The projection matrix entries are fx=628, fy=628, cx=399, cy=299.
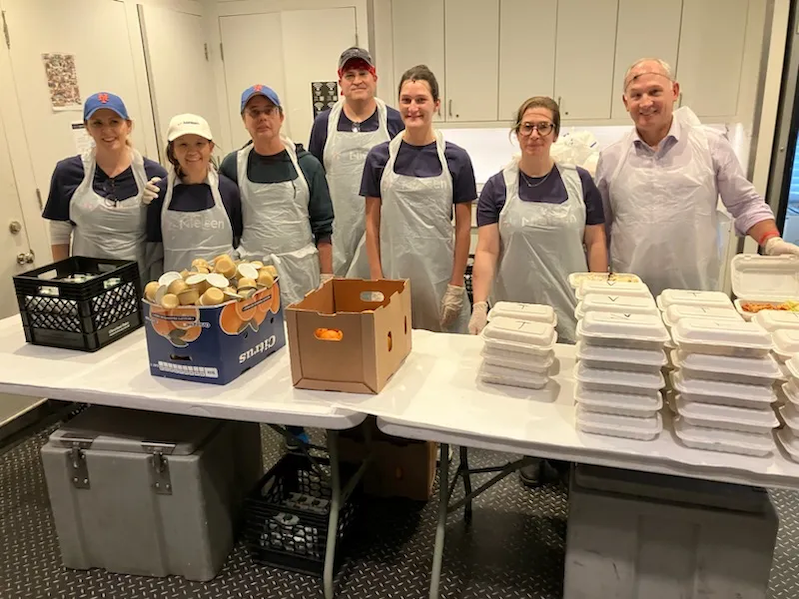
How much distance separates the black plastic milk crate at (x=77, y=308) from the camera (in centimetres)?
210

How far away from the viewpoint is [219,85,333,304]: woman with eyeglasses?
2664 millimetres

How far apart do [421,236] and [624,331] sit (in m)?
1.31

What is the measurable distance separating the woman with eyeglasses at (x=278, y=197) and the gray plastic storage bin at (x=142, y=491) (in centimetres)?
83

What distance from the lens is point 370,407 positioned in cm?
173

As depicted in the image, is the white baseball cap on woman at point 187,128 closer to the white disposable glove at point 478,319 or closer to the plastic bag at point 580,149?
the white disposable glove at point 478,319

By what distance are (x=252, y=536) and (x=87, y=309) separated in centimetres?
97

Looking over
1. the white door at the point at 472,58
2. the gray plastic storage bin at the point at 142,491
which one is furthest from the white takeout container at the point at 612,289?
the white door at the point at 472,58

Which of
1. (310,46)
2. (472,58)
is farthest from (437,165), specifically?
(472,58)

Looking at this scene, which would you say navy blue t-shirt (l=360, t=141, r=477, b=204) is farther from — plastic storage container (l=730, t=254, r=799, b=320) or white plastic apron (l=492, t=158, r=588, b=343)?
plastic storage container (l=730, t=254, r=799, b=320)

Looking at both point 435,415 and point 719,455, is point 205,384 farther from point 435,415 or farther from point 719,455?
point 719,455

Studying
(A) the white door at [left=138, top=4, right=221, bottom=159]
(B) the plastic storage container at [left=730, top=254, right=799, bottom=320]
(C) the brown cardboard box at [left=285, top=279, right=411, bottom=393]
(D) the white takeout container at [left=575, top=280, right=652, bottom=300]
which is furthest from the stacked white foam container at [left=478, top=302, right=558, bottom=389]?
(A) the white door at [left=138, top=4, right=221, bottom=159]

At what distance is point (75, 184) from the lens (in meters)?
2.60

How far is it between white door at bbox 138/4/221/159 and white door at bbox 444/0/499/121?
1712 mm

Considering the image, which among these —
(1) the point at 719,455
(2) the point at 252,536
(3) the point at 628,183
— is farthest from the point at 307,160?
(1) the point at 719,455
